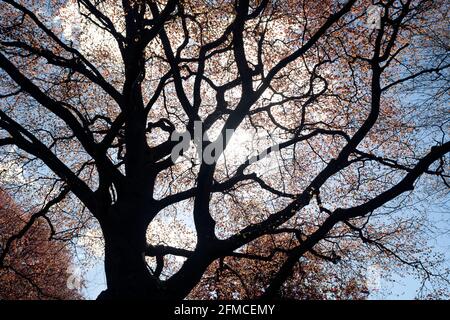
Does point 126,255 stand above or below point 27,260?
below

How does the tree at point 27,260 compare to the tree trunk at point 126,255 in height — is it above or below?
above

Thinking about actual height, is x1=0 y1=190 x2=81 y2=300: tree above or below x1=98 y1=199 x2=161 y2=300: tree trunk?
above

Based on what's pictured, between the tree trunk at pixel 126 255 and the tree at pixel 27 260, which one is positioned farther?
the tree at pixel 27 260

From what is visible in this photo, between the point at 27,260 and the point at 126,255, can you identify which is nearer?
the point at 126,255

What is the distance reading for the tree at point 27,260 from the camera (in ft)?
57.6

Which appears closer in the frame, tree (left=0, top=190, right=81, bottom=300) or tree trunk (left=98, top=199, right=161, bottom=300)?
tree trunk (left=98, top=199, right=161, bottom=300)

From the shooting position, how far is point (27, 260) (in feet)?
67.6

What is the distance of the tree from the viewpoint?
1755 centimetres
